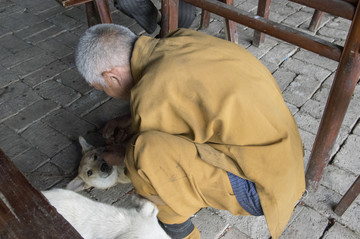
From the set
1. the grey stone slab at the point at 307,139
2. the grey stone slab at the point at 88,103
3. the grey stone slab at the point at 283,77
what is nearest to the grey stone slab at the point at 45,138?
the grey stone slab at the point at 88,103

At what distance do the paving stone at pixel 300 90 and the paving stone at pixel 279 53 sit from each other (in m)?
0.37

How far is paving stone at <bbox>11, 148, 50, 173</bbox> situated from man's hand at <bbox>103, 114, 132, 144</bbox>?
0.60 metres

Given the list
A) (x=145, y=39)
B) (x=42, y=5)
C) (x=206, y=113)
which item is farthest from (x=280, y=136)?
(x=42, y=5)

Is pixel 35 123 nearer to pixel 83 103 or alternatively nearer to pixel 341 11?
pixel 83 103

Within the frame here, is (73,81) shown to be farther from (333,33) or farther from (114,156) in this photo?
(333,33)

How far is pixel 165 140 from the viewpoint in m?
1.94

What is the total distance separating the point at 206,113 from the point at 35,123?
91.9 inches

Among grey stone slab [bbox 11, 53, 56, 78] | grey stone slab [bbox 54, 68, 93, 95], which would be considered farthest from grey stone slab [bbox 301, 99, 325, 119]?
grey stone slab [bbox 11, 53, 56, 78]

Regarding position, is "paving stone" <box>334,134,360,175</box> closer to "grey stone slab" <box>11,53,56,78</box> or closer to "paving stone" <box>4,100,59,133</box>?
"paving stone" <box>4,100,59,133</box>

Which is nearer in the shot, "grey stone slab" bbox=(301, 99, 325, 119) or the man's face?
the man's face

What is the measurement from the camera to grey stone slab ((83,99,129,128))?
3560 mm

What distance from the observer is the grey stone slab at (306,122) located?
337 centimetres

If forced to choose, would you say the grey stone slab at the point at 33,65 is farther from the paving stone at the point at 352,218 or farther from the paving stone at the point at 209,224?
the paving stone at the point at 352,218

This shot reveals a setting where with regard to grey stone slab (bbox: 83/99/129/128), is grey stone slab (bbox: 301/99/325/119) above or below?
above
